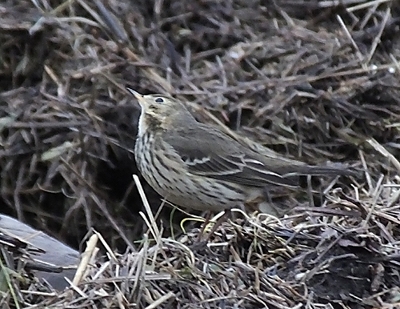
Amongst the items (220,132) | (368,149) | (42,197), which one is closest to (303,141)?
(368,149)

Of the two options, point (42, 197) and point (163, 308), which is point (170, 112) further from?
point (163, 308)

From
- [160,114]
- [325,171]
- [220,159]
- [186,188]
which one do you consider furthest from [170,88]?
[325,171]

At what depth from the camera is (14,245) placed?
10.6 ft

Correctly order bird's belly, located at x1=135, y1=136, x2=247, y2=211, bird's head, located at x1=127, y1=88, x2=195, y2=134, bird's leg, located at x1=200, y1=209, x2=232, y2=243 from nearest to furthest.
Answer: bird's leg, located at x1=200, y1=209, x2=232, y2=243
bird's belly, located at x1=135, y1=136, x2=247, y2=211
bird's head, located at x1=127, y1=88, x2=195, y2=134

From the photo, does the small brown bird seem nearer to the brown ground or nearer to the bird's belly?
the bird's belly

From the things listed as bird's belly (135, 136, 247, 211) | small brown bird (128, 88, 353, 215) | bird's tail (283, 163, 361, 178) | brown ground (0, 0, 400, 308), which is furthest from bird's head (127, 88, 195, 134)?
bird's tail (283, 163, 361, 178)

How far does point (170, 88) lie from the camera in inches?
212

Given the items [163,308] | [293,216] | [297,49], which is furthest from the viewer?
[297,49]

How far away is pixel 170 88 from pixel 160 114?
659 mm

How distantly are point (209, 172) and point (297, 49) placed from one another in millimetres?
1561

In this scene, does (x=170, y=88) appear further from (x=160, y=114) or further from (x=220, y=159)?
(x=220, y=159)

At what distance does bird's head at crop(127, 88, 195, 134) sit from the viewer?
4734 mm

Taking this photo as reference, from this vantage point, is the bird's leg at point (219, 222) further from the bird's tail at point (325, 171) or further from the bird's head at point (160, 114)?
the bird's head at point (160, 114)


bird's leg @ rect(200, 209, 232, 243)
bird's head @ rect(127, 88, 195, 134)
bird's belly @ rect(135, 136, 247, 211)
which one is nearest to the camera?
bird's leg @ rect(200, 209, 232, 243)
